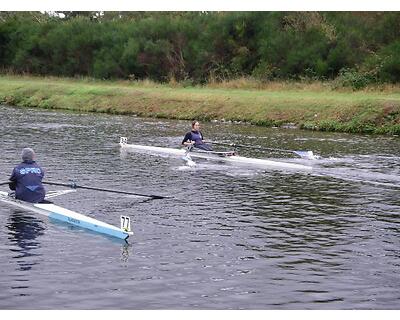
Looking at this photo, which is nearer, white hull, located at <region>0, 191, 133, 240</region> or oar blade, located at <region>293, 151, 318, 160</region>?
white hull, located at <region>0, 191, 133, 240</region>

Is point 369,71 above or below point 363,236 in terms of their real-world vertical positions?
above

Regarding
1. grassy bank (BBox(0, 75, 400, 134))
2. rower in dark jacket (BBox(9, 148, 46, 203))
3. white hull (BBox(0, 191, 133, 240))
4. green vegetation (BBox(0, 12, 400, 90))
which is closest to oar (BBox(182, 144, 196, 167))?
white hull (BBox(0, 191, 133, 240))

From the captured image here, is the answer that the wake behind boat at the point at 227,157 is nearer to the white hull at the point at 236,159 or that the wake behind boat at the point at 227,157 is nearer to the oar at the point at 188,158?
the white hull at the point at 236,159

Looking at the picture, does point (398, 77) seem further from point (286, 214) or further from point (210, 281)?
point (210, 281)

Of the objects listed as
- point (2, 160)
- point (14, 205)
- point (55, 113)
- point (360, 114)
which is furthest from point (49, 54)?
point (14, 205)

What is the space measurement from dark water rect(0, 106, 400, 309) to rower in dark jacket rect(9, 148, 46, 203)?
2.04ft

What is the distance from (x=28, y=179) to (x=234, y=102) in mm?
36814

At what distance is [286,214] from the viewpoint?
72.3 ft

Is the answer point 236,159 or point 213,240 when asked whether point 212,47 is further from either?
point 213,240

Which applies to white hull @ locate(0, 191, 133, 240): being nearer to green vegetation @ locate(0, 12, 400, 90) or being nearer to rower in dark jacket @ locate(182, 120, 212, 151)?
rower in dark jacket @ locate(182, 120, 212, 151)

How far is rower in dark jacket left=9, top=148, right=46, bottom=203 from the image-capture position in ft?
68.8

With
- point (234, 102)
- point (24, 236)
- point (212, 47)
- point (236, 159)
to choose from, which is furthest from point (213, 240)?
point (212, 47)

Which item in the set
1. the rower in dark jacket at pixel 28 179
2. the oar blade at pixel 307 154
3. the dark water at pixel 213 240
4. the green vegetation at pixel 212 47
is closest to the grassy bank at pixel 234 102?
the green vegetation at pixel 212 47

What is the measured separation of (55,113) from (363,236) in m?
45.1
